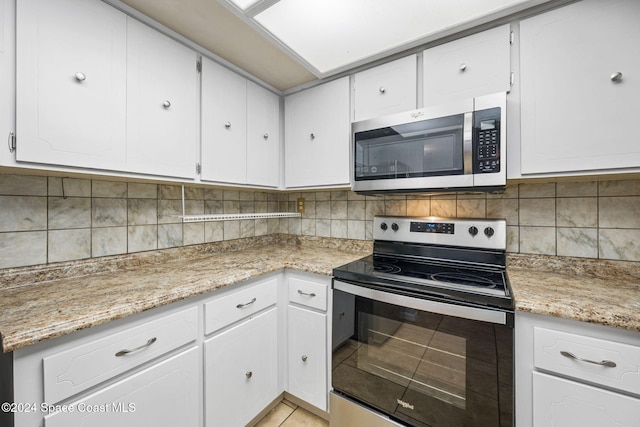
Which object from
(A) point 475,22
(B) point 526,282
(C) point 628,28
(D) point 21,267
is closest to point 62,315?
(D) point 21,267

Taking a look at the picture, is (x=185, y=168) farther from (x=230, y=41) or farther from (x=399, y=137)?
(x=399, y=137)

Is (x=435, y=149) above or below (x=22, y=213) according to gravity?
above

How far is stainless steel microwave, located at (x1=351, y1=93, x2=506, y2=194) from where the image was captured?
1187 millimetres

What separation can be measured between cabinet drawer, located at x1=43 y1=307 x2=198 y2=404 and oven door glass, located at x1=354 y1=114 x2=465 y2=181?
1.22 metres

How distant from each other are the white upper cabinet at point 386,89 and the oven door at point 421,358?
42.3 inches

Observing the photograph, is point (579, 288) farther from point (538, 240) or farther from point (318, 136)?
point (318, 136)

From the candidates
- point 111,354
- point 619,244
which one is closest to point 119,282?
point 111,354

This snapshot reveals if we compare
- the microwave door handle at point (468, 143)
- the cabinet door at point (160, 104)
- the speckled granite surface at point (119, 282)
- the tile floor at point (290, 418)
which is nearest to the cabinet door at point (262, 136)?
the cabinet door at point (160, 104)

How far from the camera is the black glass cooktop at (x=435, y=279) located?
101cm

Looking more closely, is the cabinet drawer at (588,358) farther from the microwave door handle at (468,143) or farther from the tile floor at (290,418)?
the tile floor at (290,418)

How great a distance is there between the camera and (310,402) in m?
1.48

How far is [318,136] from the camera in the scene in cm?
182

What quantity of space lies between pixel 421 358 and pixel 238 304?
3.00ft

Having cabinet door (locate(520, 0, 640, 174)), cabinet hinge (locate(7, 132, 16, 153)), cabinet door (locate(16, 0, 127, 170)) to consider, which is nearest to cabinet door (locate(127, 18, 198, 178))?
cabinet door (locate(16, 0, 127, 170))
